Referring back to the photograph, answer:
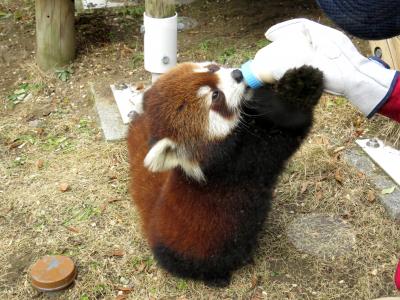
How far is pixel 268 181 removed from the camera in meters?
2.70

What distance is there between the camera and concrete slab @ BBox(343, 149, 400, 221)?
3278mm

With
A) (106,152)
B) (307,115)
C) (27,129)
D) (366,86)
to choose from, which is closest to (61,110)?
(27,129)

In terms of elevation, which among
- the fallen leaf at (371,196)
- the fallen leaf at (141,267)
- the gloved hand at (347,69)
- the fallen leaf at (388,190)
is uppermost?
the gloved hand at (347,69)

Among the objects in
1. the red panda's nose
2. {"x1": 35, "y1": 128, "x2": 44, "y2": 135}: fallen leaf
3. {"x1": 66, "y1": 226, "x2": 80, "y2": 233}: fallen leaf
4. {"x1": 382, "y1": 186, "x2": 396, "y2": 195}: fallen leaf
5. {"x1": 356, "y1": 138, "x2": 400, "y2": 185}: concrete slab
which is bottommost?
{"x1": 35, "y1": 128, "x2": 44, "y2": 135}: fallen leaf

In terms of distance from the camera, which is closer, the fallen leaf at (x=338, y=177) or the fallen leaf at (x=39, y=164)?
the fallen leaf at (x=338, y=177)

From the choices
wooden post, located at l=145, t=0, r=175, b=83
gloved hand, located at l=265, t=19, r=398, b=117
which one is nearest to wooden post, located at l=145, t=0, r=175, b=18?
wooden post, located at l=145, t=0, r=175, b=83

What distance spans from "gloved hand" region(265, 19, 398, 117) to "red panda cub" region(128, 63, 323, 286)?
283 mm

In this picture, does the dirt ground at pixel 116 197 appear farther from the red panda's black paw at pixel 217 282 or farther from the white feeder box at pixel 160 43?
the white feeder box at pixel 160 43

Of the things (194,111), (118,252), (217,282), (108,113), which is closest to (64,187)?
(118,252)

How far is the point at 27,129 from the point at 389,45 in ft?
9.24

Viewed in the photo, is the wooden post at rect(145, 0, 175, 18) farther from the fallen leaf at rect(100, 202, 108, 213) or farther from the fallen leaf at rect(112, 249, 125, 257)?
the fallen leaf at rect(112, 249, 125, 257)

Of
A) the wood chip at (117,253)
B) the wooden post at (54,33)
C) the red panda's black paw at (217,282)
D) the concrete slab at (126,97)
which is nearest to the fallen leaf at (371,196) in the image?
the red panda's black paw at (217,282)

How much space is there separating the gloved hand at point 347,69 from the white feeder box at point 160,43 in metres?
1.67

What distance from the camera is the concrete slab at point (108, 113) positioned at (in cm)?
404
